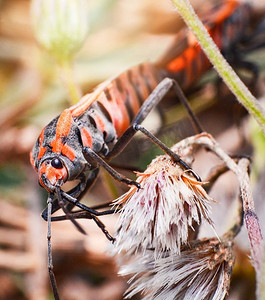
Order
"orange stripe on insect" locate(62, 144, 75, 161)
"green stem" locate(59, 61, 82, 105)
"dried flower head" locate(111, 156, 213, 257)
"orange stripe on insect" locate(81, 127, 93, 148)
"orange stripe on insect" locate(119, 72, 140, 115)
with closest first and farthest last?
"dried flower head" locate(111, 156, 213, 257)
"orange stripe on insect" locate(62, 144, 75, 161)
"orange stripe on insect" locate(81, 127, 93, 148)
"orange stripe on insect" locate(119, 72, 140, 115)
"green stem" locate(59, 61, 82, 105)

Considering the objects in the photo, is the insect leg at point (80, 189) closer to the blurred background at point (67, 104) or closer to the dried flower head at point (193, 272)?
the blurred background at point (67, 104)

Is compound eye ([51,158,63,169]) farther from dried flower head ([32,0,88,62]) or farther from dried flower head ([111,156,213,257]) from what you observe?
dried flower head ([32,0,88,62])

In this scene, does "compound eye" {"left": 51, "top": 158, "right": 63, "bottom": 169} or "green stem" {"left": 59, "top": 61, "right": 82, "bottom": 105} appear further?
"green stem" {"left": 59, "top": 61, "right": 82, "bottom": 105}

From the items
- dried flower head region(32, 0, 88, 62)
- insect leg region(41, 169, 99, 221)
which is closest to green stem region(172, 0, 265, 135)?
insect leg region(41, 169, 99, 221)

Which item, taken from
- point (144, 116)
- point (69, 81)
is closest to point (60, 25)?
point (69, 81)

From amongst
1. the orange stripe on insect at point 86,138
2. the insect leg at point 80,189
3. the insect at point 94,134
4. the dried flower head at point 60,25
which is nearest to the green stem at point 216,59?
the insect at point 94,134

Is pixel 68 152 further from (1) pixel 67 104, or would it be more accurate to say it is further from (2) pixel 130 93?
(1) pixel 67 104
